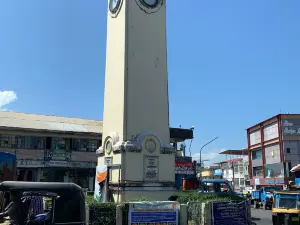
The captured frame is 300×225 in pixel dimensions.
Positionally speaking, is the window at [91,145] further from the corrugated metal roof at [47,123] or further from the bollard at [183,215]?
the bollard at [183,215]

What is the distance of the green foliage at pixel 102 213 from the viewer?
1223cm

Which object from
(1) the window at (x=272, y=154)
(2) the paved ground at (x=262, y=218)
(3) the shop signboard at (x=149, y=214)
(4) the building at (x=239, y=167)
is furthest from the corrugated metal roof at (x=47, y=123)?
(4) the building at (x=239, y=167)

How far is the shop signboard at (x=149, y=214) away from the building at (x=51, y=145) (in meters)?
21.8

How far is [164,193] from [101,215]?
5191mm

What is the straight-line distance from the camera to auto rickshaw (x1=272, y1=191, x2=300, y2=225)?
15633 millimetres

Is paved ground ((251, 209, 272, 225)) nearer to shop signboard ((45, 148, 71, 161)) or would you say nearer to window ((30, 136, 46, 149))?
shop signboard ((45, 148, 71, 161))

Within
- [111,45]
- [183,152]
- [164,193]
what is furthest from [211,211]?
[183,152]

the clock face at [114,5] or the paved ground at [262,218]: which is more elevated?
the clock face at [114,5]

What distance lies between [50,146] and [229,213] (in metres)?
24.2

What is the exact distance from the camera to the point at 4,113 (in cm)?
3531

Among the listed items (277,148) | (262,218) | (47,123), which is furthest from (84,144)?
(277,148)

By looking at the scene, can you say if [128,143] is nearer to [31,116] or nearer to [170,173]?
[170,173]

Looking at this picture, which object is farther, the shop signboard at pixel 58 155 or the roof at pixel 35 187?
the shop signboard at pixel 58 155

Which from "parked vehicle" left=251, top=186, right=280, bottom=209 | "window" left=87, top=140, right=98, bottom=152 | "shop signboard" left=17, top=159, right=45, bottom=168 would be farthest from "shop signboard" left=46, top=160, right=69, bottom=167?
"parked vehicle" left=251, top=186, right=280, bottom=209
